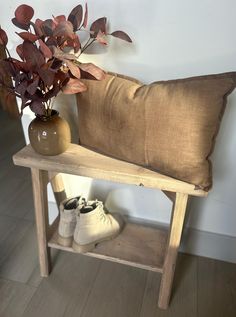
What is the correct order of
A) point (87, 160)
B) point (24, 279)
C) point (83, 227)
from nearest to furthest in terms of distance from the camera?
point (87, 160) < point (83, 227) < point (24, 279)

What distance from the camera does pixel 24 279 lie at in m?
1.25

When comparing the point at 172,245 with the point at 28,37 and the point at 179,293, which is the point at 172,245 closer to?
the point at 179,293

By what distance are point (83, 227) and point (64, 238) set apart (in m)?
→ 0.11

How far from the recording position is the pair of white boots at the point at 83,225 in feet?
3.72

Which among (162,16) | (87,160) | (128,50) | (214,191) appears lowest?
(214,191)

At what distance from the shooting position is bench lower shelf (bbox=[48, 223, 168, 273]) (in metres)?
1.12

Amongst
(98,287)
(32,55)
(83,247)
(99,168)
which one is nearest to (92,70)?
(32,55)

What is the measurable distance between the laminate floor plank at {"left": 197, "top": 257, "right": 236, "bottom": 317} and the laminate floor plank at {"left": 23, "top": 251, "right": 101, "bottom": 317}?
466 mm

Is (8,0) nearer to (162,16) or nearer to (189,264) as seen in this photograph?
(162,16)

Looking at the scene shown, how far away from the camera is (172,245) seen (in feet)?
3.26

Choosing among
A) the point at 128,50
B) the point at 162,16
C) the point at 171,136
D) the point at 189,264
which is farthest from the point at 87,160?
the point at 189,264

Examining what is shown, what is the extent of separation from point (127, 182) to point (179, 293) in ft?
2.03

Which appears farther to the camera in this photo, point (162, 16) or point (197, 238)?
point (197, 238)

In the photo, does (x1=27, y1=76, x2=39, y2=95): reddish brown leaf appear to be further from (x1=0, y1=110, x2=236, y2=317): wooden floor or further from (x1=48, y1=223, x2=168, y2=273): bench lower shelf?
(x1=0, y1=110, x2=236, y2=317): wooden floor
